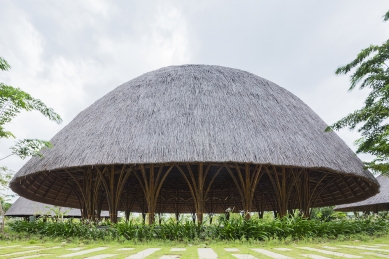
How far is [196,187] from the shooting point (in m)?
10.4

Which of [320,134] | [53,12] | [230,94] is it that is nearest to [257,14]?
[230,94]

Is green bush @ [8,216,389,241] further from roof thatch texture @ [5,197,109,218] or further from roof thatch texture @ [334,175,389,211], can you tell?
roof thatch texture @ [5,197,109,218]

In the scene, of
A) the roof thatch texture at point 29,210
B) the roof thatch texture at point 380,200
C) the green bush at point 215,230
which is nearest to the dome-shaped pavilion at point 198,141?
the green bush at point 215,230

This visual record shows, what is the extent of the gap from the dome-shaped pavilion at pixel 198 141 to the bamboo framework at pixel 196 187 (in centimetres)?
5

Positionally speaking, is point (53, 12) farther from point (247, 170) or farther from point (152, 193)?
point (247, 170)

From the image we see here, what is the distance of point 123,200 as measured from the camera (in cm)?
1880

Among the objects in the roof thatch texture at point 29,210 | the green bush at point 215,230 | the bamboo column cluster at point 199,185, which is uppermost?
the roof thatch texture at point 29,210

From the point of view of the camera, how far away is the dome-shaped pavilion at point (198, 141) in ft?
32.1

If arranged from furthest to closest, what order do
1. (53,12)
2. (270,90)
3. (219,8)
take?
(219,8), (270,90), (53,12)

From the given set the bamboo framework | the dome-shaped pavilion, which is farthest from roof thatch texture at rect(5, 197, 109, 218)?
the dome-shaped pavilion

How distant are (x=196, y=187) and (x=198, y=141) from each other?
147 cm

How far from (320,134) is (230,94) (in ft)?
10.6

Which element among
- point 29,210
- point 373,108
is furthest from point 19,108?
point 29,210

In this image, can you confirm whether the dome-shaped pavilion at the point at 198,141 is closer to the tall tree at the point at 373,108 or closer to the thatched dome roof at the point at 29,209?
the tall tree at the point at 373,108
